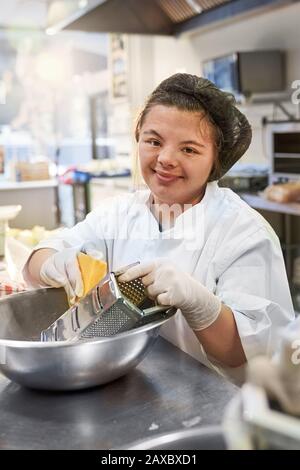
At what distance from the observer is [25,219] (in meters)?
1.31

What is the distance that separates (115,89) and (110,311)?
3.93m

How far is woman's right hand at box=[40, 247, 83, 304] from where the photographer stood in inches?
32.5

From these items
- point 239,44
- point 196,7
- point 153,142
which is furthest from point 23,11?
point 153,142

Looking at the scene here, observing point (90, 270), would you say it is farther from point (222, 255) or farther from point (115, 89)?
point (115, 89)

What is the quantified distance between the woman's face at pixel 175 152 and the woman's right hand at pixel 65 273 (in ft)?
0.63

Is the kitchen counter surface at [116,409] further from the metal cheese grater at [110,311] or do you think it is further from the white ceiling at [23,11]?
the white ceiling at [23,11]

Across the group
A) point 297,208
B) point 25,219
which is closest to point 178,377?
point 25,219

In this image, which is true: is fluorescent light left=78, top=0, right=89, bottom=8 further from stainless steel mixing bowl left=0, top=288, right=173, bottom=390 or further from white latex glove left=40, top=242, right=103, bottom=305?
stainless steel mixing bowl left=0, top=288, right=173, bottom=390

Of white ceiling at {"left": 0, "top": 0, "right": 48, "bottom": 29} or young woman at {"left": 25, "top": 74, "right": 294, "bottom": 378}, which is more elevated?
white ceiling at {"left": 0, "top": 0, "right": 48, "bottom": 29}

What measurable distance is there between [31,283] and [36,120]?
2.73 m

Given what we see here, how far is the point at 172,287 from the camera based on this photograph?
70cm

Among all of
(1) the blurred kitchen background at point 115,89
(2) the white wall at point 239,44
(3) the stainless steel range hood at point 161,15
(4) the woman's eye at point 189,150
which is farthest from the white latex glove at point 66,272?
(3) the stainless steel range hood at point 161,15

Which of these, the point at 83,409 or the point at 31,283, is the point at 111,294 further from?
the point at 31,283

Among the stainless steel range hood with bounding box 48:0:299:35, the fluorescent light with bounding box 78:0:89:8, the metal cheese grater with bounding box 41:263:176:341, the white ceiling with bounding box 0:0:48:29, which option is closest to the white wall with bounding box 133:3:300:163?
the stainless steel range hood with bounding box 48:0:299:35
